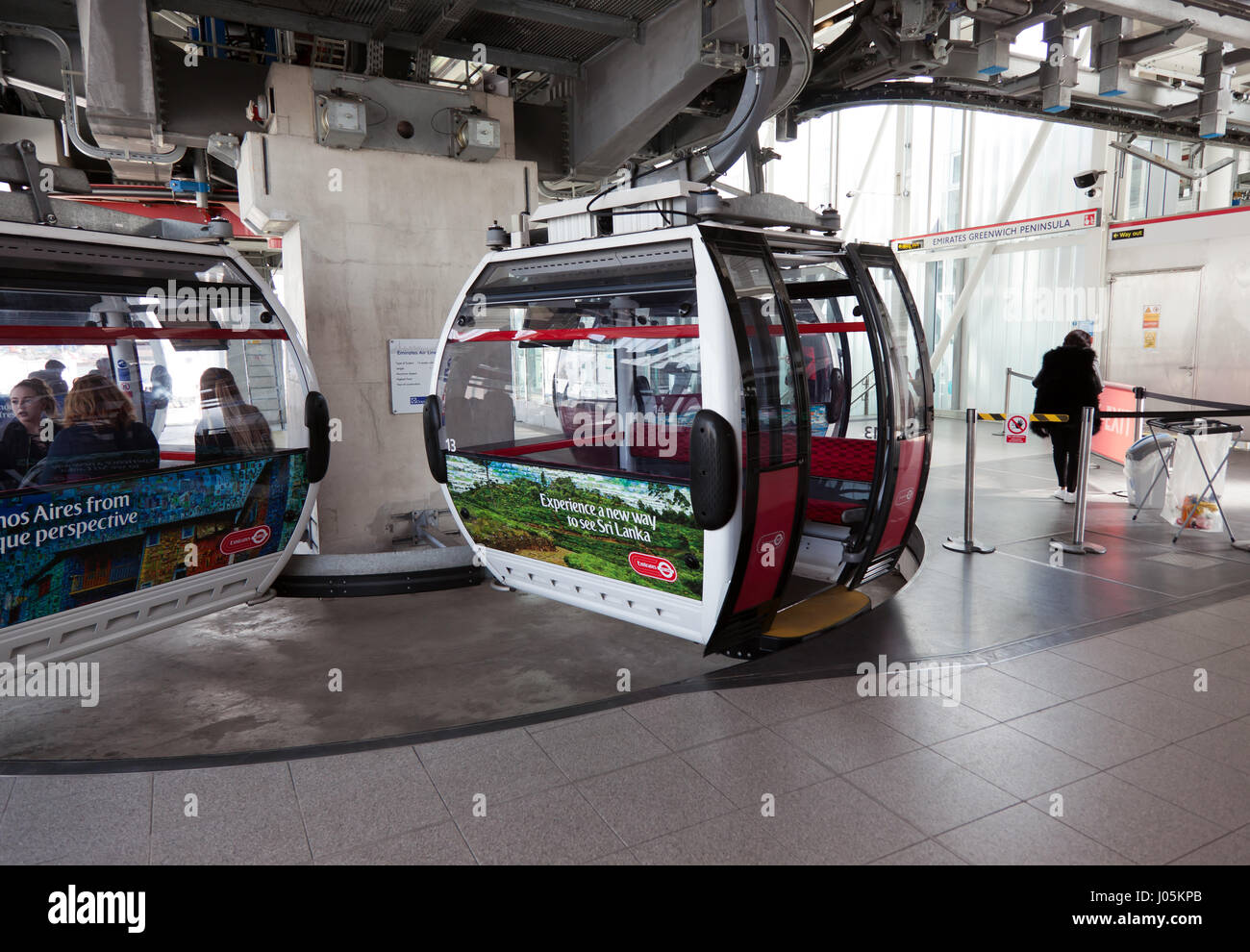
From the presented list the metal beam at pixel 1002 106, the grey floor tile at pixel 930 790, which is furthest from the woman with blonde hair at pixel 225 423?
the metal beam at pixel 1002 106

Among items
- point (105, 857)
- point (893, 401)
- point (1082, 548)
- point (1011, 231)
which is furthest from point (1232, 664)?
point (1011, 231)

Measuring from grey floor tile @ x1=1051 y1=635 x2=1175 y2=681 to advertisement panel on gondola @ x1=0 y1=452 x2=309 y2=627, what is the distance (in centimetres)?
409

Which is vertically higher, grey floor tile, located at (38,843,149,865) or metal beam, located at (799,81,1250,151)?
metal beam, located at (799,81,1250,151)

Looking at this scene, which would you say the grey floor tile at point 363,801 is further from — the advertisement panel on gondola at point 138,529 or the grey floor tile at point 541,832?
the advertisement panel on gondola at point 138,529

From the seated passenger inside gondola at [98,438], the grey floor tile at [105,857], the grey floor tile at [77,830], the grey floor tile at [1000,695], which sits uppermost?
the seated passenger inside gondola at [98,438]

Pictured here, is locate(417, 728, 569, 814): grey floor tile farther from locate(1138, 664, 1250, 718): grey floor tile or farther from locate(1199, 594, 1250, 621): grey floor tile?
locate(1199, 594, 1250, 621): grey floor tile

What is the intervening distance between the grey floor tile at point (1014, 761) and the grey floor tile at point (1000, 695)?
18cm

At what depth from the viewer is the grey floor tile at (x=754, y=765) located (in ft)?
9.77

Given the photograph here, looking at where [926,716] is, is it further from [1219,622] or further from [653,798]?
[1219,622]

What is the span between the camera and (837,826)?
273cm

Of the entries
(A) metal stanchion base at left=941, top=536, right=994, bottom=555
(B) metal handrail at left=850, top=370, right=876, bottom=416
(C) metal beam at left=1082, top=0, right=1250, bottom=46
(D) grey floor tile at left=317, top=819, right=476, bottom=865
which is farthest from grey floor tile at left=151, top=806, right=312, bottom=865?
(C) metal beam at left=1082, top=0, right=1250, bottom=46

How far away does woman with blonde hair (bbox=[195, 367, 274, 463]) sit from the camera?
4.34 meters
